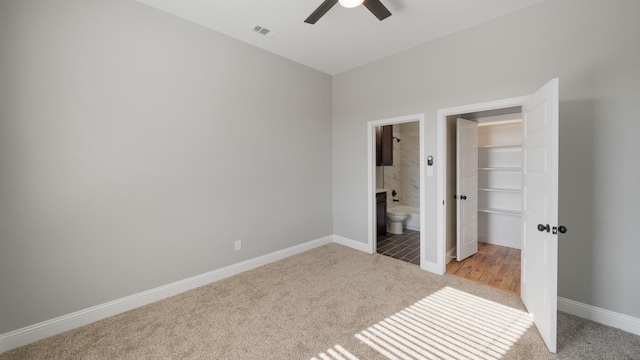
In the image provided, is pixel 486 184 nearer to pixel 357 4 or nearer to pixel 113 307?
pixel 357 4

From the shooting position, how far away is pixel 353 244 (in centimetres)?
419

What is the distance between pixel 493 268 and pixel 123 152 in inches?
176

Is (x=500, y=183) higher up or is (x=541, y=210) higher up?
(x=500, y=183)

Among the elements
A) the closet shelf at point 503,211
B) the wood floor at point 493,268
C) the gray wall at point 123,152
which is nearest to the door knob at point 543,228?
the wood floor at point 493,268

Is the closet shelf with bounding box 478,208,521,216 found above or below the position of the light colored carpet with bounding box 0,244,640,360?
above

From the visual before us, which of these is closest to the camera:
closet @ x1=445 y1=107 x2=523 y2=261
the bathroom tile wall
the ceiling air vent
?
the ceiling air vent

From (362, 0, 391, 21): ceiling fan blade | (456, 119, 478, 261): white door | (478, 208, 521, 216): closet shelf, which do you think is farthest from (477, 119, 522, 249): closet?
(362, 0, 391, 21): ceiling fan blade

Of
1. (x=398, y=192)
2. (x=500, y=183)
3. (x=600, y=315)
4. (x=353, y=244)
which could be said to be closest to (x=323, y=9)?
(x=353, y=244)

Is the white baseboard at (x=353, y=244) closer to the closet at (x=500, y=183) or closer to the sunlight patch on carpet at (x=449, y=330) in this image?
the sunlight patch on carpet at (x=449, y=330)

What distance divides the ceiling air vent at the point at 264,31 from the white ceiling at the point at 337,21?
0.15 feet

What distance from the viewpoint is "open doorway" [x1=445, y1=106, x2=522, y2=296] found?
3371mm

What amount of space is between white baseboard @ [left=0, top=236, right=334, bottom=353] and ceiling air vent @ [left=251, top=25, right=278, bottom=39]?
2.84 meters

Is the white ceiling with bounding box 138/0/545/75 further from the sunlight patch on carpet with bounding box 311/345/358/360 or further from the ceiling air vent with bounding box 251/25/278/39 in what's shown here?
the sunlight patch on carpet with bounding box 311/345/358/360

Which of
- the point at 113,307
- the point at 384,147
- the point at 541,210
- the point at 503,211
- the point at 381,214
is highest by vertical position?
the point at 384,147
